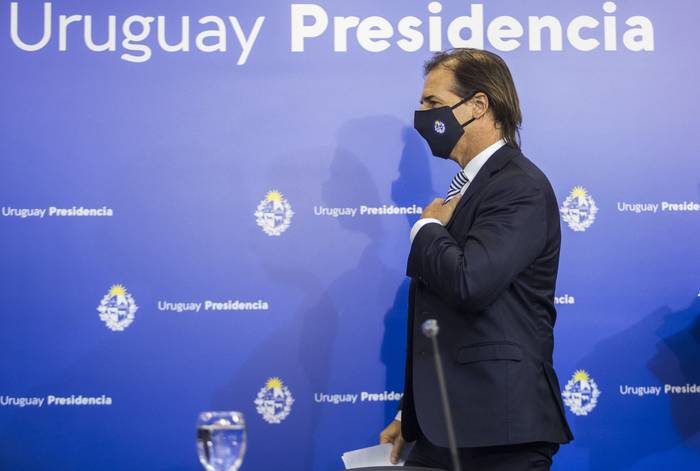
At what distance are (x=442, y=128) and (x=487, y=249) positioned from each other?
0.50 m

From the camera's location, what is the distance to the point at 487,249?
5.93 feet

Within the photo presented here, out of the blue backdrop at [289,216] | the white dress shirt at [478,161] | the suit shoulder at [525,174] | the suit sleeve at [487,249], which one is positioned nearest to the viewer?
the suit sleeve at [487,249]

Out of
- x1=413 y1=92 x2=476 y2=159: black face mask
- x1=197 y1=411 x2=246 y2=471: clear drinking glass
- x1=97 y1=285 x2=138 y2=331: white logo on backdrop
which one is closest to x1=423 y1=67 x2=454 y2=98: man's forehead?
x1=413 y1=92 x2=476 y2=159: black face mask

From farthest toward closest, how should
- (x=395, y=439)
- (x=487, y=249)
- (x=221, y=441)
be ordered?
1. (x=395, y=439)
2. (x=487, y=249)
3. (x=221, y=441)

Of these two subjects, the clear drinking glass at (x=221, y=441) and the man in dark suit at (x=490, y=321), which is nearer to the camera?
the clear drinking glass at (x=221, y=441)

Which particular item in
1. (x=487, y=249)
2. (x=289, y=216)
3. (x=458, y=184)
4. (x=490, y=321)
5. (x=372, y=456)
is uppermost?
(x=289, y=216)

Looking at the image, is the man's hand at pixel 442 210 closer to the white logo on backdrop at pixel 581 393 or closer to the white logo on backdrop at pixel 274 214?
the white logo on backdrop at pixel 274 214

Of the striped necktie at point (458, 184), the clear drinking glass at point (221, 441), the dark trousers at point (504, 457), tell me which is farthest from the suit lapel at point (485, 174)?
the clear drinking glass at point (221, 441)

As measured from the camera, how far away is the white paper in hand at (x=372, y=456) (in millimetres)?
2035

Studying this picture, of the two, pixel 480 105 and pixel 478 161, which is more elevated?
pixel 480 105

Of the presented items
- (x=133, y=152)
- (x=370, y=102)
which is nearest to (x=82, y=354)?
(x=133, y=152)

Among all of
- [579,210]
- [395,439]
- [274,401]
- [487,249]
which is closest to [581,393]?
[579,210]

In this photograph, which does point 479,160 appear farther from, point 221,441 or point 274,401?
point 274,401

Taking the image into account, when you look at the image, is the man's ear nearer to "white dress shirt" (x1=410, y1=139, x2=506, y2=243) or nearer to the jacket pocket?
"white dress shirt" (x1=410, y1=139, x2=506, y2=243)
